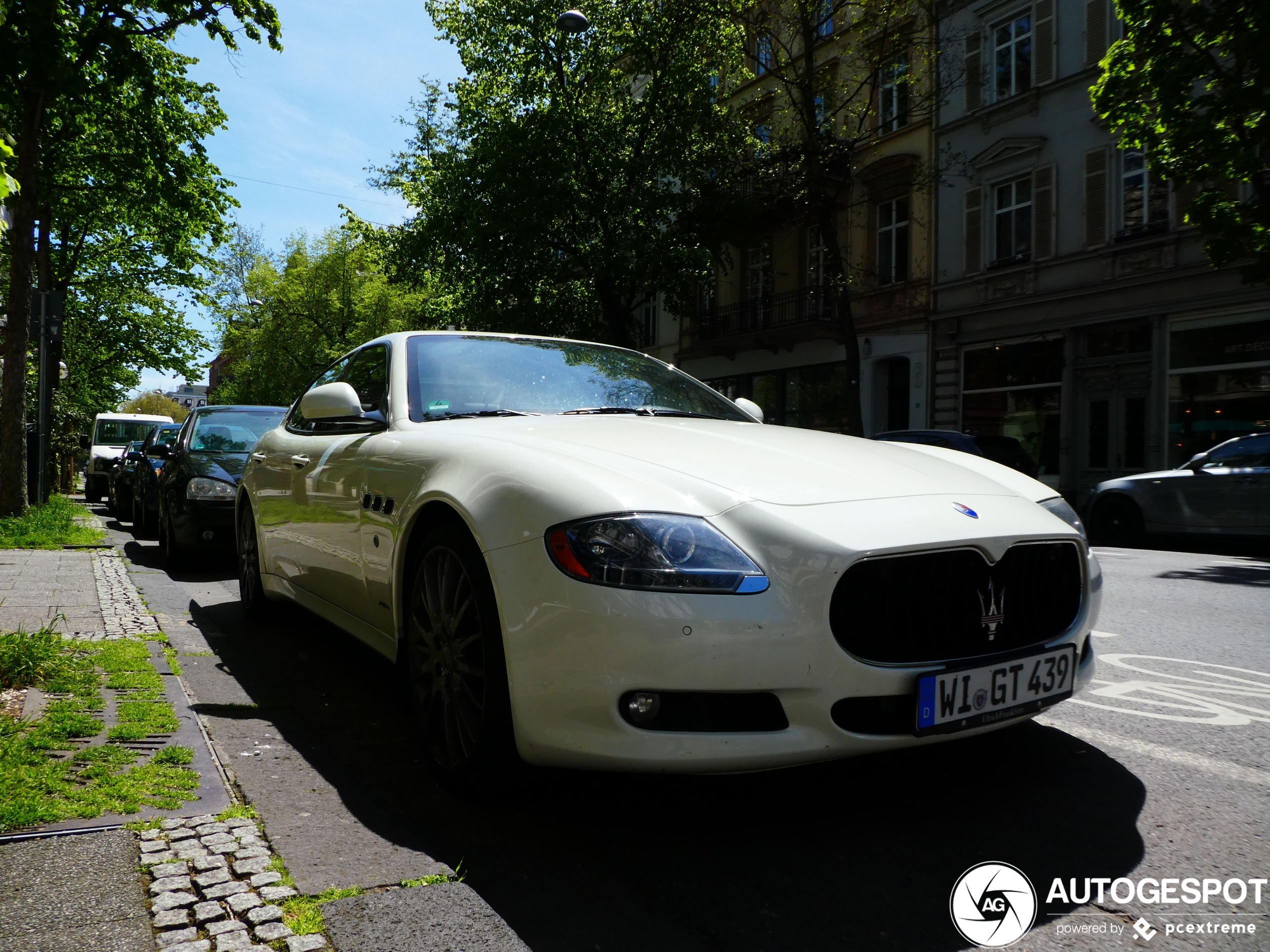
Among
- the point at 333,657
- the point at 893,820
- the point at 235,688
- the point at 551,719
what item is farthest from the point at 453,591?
the point at 333,657

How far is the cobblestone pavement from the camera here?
207 cm

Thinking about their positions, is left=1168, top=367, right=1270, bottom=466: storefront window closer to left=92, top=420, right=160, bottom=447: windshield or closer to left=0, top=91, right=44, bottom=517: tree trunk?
left=0, top=91, right=44, bottom=517: tree trunk

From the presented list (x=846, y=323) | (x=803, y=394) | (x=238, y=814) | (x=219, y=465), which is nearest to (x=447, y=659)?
(x=238, y=814)

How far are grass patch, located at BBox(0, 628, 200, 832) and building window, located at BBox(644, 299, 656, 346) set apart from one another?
2899 cm

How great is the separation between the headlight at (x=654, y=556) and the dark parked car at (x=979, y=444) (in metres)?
11.3

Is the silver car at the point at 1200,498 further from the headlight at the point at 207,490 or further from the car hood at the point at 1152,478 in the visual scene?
the headlight at the point at 207,490

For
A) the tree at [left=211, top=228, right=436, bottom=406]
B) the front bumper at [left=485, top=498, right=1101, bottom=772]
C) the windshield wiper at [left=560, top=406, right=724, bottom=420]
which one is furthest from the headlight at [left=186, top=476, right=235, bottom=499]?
the tree at [left=211, top=228, right=436, bottom=406]

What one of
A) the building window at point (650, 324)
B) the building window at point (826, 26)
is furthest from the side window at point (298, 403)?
the building window at point (650, 324)

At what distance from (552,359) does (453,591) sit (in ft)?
5.26

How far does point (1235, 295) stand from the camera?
16.2m

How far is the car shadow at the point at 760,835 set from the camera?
2.19 metres

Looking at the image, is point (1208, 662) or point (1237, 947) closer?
point (1237, 947)

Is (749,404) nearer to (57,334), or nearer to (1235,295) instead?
(57,334)

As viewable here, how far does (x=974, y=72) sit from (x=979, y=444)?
10.2 meters
